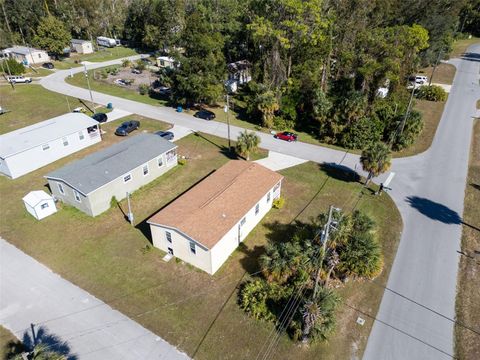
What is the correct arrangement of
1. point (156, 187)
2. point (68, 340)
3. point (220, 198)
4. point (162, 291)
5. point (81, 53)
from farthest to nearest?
point (81, 53) → point (156, 187) → point (220, 198) → point (162, 291) → point (68, 340)

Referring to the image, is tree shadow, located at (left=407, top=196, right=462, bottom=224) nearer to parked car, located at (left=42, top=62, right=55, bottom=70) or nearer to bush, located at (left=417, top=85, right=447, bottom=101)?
bush, located at (left=417, top=85, right=447, bottom=101)

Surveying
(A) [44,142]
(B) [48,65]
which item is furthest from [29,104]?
(B) [48,65]

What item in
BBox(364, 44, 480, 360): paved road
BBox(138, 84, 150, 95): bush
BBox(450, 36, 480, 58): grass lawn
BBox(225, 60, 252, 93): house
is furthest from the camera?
BBox(450, 36, 480, 58): grass lawn

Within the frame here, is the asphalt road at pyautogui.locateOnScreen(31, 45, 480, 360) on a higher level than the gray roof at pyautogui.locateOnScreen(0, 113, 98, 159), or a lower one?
lower

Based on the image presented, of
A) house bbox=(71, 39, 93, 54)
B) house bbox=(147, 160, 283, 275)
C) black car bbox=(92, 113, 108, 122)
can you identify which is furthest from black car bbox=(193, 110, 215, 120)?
house bbox=(71, 39, 93, 54)

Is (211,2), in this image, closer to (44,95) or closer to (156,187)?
(44,95)

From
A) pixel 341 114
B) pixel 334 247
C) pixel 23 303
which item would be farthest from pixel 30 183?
pixel 341 114
